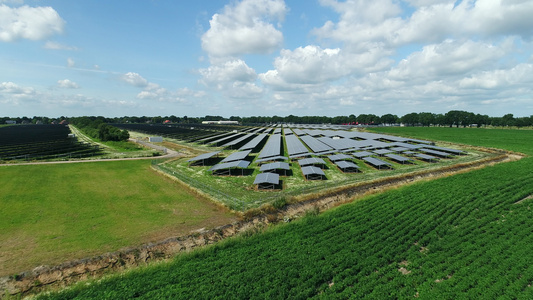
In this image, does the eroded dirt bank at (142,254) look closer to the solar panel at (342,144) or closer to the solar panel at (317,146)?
the solar panel at (317,146)

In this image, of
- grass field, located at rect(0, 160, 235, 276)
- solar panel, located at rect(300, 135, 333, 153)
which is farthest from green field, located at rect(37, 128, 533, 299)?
solar panel, located at rect(300, 135, 333, 153)

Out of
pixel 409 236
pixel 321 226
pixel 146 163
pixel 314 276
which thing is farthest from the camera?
pixel 146 163

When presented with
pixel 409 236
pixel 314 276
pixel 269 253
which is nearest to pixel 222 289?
pixel 269 253

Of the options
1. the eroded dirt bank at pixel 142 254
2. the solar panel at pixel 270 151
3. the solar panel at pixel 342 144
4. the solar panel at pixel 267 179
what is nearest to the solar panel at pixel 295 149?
the solar panel at pixel 270 151

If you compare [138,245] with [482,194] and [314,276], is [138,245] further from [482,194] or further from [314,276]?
[482,194]

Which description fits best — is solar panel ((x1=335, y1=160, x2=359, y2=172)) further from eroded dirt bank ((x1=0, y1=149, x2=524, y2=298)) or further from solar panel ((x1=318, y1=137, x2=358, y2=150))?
solar panel ((x1=318, y1=137, x2=358, y2=150))
